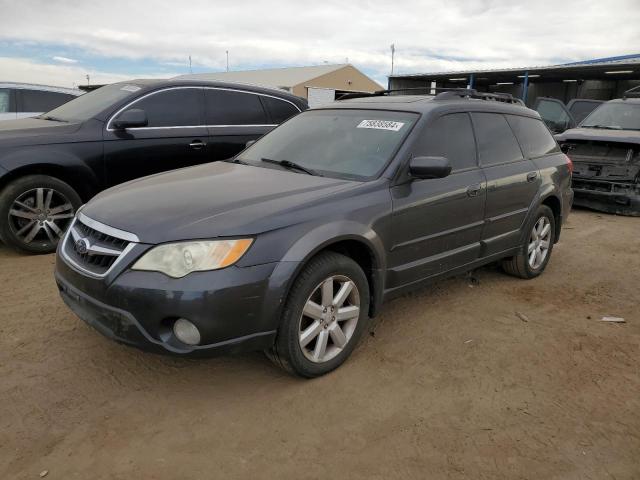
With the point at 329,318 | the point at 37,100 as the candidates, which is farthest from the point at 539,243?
the point at 37,100

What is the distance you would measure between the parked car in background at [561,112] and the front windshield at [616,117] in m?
0.81

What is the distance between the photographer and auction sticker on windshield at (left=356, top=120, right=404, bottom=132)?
368cm

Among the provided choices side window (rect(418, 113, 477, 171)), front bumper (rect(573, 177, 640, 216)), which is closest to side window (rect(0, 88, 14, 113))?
side window (rect(418, 113, 477, 171))

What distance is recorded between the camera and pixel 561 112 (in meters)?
10.5

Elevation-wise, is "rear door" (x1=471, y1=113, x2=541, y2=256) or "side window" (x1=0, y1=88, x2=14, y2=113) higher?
"side window" (x1=0, y1=88, x2=14, y2=113)

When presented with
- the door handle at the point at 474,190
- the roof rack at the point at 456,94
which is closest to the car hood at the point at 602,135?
the roof rack at the point at 456,94

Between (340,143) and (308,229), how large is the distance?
1.11 metres

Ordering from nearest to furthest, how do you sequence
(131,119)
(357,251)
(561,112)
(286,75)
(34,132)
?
1. (357,251)
2. (34,132)
3. (131,119)
4. (561,112)
5. (286,75)

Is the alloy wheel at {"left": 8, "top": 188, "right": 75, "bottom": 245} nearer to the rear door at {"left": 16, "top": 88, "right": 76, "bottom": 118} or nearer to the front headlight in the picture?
the front headlight

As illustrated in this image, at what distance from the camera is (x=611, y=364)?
3432 millimetres

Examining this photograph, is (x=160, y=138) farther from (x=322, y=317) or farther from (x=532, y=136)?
(x=532, y=136)

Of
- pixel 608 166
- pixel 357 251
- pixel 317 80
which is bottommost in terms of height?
pixel 357 251

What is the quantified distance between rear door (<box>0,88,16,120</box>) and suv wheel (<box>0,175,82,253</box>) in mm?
4629

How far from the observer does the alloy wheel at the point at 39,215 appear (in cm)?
496
